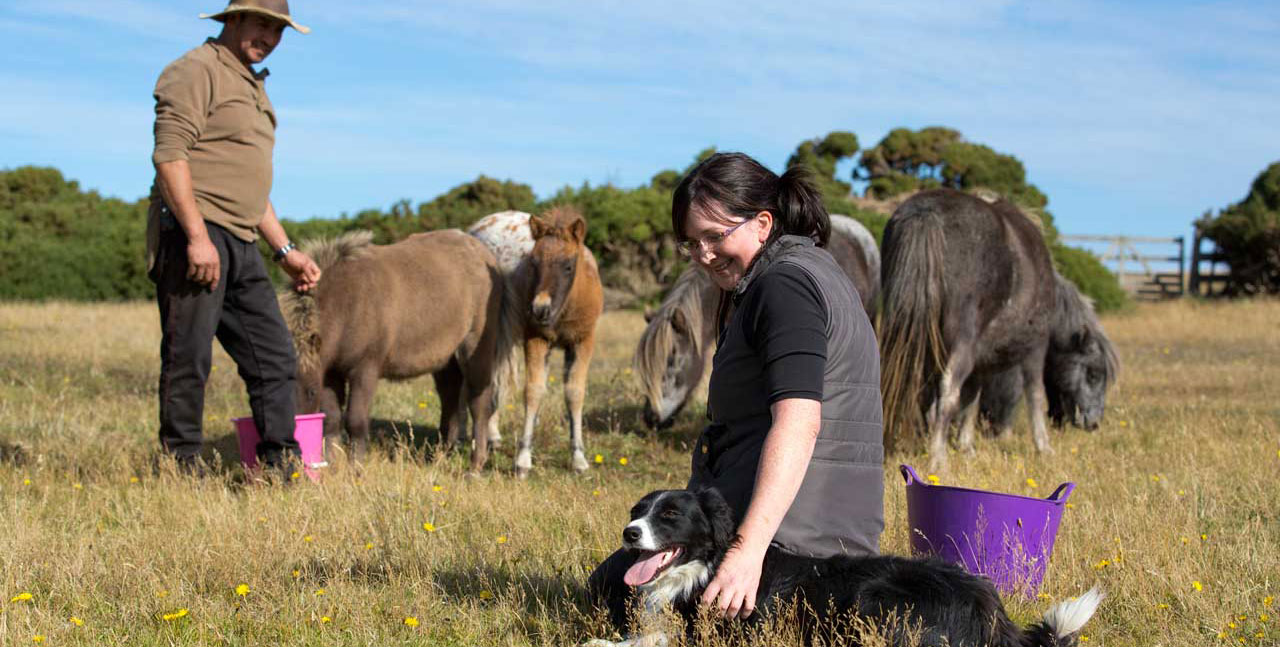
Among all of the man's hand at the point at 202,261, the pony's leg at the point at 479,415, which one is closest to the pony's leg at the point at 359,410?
the pony's leg at the point at 479,415

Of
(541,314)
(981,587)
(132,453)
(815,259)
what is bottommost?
Result: (132,453)

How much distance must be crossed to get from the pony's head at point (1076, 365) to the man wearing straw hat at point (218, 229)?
6.77 m

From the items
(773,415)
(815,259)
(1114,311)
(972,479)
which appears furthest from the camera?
(1114,311)

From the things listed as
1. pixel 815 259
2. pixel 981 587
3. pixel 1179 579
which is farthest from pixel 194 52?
pixel 1179 579

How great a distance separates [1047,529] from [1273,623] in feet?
2.79

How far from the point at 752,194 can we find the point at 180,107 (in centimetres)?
360

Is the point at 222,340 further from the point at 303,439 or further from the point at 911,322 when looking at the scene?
the point at 911,322

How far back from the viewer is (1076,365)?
9875mm

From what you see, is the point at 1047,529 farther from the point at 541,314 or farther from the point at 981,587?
the point at 541,314

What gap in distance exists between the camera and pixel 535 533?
17.3 feet

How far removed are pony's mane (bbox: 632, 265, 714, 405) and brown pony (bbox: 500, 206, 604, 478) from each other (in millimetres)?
942

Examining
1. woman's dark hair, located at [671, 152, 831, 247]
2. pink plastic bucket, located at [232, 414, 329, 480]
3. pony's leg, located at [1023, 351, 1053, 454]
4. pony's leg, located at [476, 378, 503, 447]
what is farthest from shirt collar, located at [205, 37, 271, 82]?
pony's leg, located at [1023, 351, 1053, 454]

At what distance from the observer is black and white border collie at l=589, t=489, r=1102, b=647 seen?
3109mm

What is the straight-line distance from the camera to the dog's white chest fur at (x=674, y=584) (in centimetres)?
325
